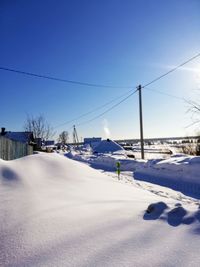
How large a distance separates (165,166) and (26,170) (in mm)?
10015

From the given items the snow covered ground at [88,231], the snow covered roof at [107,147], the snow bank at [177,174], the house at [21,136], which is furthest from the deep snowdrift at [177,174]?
the snow covered roof at [107,147]

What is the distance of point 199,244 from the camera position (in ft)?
8.49

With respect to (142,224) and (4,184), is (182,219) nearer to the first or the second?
(142,224)

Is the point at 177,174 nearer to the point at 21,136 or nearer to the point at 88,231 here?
the point at 88,231

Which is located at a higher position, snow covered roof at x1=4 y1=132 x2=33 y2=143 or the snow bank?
snow covered roof at x1=4 y1=132 x2=33 y2=143

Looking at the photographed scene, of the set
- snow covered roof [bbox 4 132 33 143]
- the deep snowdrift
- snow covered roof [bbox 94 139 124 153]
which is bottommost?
the deep snowdrift

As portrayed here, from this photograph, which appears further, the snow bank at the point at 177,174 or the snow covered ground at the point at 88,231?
the snow bank at the point at 177,174

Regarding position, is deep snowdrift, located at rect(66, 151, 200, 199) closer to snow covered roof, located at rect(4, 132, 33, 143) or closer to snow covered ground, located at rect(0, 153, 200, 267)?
snow covered ground, located at rect(0, 153, 200, 267)

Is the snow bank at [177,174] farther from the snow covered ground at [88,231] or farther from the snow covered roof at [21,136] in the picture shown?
the snow covered roof at [21,136]

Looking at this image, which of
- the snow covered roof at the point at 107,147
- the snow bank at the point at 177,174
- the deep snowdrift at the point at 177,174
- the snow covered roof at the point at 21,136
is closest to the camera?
the deep snowdrift at the point at 177,174

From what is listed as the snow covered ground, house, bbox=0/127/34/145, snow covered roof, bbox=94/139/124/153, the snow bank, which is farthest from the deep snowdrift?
snow covered roof, bbox=94/139/124/153

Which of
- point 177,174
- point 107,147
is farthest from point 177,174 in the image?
point 107,147

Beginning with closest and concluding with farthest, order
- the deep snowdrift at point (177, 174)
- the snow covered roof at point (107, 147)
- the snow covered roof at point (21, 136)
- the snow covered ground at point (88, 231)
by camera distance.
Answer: the snow covered ground at point (88, 231)
the deep snowdrift at point (177, 174)
the snow covered roof at point (21, 136)
the snow covered roof at point (107, 147)

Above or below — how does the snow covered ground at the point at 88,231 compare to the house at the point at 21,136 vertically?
below
